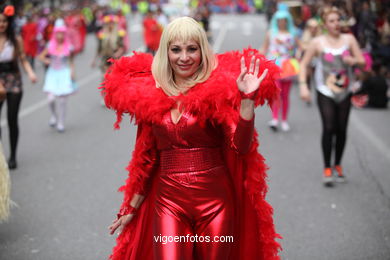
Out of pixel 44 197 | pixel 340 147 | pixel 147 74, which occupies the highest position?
pixel 147 74

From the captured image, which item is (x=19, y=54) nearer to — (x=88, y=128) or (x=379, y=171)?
(x=88, y=128)

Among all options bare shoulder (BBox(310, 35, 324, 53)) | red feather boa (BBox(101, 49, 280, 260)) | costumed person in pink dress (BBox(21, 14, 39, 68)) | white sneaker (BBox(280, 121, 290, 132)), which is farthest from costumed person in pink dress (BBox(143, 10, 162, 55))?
red feather boa (BBox(101, 49, 280, 260))

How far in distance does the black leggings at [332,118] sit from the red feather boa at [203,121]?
312 cm

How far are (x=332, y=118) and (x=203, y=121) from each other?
350cm

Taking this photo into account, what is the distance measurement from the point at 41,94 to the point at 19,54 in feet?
22.0

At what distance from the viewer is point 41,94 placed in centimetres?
1341

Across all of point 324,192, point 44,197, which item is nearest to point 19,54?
point 44,197

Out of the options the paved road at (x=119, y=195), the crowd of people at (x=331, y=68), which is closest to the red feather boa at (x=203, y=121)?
the crowd of people at (x=331, y=68)

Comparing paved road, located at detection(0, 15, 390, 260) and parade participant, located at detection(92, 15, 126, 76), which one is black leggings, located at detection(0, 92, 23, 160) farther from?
parade participant, located at detection(92, 15, 126, 76)

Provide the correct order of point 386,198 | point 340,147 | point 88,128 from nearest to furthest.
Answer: point 386,198, point 340,147, point 88,128

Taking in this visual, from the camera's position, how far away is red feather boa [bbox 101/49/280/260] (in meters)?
2.79

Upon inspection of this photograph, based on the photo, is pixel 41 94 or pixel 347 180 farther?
pixel 41 94

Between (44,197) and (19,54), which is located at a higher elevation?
(19,54)

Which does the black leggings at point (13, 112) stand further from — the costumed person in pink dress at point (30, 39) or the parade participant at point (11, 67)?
the costumed person in pink dress at point (30, 39)
